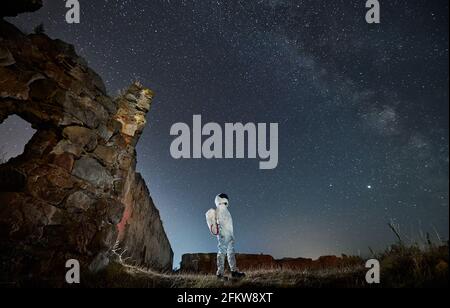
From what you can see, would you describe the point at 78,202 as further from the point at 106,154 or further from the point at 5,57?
the point at 5,57

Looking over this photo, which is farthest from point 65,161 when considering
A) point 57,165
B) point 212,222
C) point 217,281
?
point 217,281

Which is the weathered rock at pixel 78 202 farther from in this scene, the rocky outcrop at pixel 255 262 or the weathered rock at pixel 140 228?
the rocky outcrop at pixel 255 262

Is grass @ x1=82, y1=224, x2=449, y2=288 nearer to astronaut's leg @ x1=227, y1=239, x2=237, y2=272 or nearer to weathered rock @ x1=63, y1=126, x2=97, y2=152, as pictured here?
astronaut's leg @ x1=227, y1=239, x2=237, y2=272

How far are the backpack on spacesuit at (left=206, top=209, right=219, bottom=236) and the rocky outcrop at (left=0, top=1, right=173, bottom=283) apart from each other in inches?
73.6

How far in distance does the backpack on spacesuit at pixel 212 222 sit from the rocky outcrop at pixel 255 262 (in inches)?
151

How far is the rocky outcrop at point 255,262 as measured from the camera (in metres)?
8.93

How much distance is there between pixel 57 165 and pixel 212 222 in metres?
3.18

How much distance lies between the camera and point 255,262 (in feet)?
32.7

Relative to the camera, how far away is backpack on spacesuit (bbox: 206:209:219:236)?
583 cm

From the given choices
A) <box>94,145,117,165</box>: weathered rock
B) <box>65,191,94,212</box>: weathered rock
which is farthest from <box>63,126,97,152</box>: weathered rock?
<box>65,191,94,212</box>: weathered rock

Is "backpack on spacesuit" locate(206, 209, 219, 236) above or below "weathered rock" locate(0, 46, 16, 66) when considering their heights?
below

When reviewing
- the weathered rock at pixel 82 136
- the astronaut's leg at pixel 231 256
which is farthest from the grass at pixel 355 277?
the weathered rock at pixel 82 136
